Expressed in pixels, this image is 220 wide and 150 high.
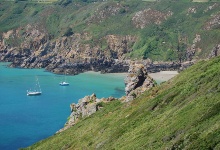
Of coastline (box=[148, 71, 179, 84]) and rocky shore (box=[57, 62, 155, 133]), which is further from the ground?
rocky shore (box=[57, 62, 155, 133])

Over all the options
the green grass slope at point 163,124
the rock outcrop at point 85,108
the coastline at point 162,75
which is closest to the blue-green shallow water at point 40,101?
the coastline at point 162,75

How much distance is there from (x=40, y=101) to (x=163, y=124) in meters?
114

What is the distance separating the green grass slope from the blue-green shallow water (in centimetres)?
3582

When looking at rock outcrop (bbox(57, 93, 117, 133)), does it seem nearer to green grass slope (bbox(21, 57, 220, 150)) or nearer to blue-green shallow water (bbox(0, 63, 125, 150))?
→ green grass slope (bbox(21, 57, 220, 150))

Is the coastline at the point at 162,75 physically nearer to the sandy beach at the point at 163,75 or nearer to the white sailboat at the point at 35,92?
the sandy beach at the point at 163,75

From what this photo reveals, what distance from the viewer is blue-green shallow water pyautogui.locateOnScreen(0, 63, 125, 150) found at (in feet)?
316

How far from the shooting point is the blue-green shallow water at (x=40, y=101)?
316 feet

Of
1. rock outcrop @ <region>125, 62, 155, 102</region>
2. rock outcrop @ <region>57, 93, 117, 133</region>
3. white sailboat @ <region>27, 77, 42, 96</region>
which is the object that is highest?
rock outcrop @ <region>125, 62, 155, 102</region>

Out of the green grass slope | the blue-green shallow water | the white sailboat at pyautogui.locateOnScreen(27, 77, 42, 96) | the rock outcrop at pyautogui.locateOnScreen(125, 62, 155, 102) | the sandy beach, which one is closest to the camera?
the green grass slope

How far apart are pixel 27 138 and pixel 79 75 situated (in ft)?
352

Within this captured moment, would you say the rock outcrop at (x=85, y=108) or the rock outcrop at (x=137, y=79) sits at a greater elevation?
the rock outcrop at (x=137, y=79)

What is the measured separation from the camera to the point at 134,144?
110 feet

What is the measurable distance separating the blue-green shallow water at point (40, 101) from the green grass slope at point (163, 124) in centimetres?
3582

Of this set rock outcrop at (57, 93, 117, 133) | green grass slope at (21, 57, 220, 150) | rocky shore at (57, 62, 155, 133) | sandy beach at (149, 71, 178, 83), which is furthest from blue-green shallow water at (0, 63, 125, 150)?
green grass slope at (21, 57, 220, 150)
